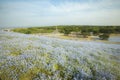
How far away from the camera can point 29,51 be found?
3807mm

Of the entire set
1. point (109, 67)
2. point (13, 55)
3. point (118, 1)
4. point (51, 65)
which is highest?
point (118, 1)

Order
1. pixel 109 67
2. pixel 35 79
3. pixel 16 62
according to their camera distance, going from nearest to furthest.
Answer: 1. pixel 35 79
2. pixel 16 62
3. pixel 109 67

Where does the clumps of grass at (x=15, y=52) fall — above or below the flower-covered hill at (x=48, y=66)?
above

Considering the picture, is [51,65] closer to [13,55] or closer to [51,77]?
[51,77]

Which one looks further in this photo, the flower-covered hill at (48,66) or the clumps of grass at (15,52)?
the clumps of grass at (15,52)

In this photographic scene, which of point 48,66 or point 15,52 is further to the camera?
point 15,52

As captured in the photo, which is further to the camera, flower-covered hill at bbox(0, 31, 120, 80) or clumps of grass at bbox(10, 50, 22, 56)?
clumps of grass at bbox(10, 50, 22, 56)

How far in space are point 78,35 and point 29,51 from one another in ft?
21.9

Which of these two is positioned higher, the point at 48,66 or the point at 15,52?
the point at 15,52

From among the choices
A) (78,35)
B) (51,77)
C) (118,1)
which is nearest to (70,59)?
(51,77)

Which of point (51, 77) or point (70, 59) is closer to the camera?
point (51, 77)

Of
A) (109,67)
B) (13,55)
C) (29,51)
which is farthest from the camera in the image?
(109,67)

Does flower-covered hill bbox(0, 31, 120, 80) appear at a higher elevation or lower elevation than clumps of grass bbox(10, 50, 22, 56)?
lower

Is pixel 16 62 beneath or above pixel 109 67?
above
